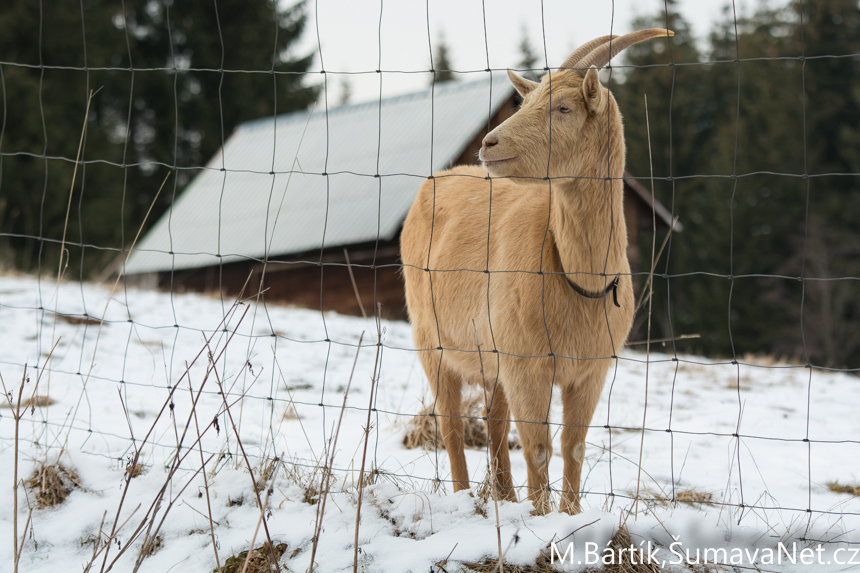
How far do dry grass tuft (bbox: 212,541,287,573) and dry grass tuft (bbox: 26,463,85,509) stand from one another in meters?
0.86

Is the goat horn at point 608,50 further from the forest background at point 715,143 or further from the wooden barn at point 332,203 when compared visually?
the forest background at point 715,143

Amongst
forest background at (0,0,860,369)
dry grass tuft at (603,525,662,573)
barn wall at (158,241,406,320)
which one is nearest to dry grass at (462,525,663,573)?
dry grass tuft at (603,525,662,573)

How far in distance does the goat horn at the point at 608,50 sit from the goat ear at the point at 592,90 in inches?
4.0

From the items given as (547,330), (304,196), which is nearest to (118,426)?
(547,330)

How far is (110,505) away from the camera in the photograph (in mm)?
2547

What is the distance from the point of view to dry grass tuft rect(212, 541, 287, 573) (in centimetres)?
210

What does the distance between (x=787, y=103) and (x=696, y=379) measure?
75.6 feet

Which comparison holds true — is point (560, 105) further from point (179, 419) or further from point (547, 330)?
point (179, 419)

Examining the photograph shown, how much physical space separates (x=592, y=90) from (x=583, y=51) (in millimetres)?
302

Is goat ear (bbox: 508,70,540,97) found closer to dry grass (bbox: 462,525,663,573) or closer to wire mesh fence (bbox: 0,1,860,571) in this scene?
wire mesh fence (bbox: 0,1,860,571)

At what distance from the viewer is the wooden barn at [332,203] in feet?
39.4

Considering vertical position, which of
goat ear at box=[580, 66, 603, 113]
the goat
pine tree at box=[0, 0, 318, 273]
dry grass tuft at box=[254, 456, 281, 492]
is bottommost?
dry grass tuft at box=[254, 456, 281, 492]

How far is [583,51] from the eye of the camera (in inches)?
112

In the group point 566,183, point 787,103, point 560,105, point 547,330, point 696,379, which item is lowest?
point 696,379
